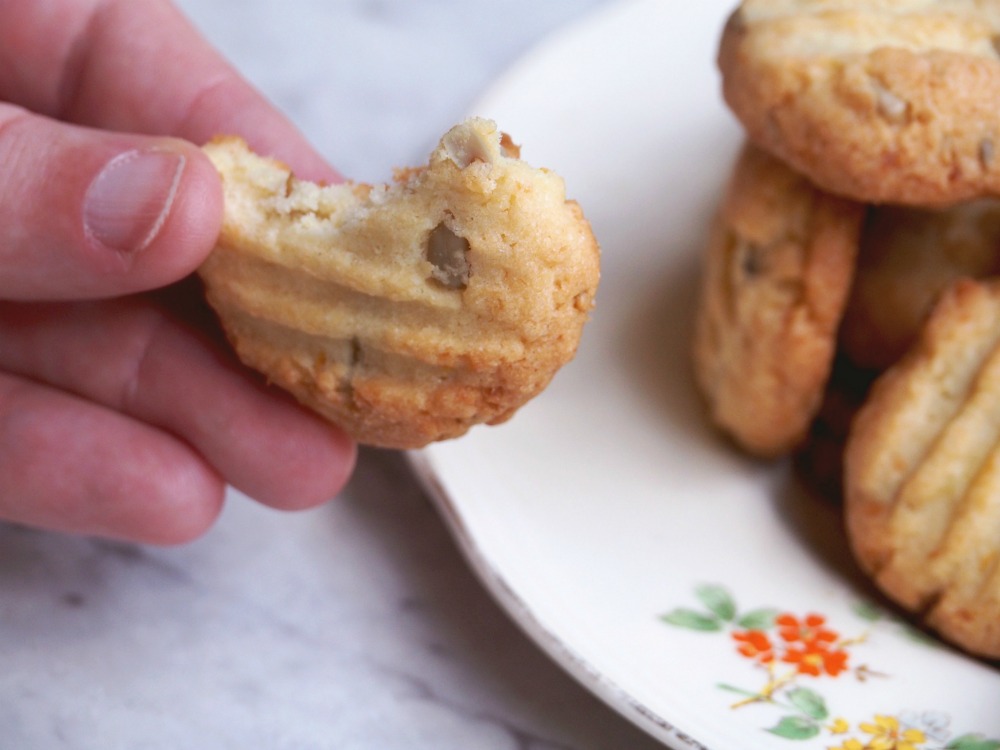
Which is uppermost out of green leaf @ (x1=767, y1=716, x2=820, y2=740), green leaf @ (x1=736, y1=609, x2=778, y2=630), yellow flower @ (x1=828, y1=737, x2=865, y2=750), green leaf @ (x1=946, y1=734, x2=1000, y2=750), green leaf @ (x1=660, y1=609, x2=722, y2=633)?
green leaf @ (x1=946, y1=734, x2=1000, y2=750)

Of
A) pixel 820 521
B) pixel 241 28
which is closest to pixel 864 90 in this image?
pixel 820 521

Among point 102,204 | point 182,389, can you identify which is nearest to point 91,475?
point 182,389

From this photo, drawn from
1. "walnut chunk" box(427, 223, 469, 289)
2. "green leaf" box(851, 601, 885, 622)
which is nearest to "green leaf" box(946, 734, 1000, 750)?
"green leaf" box(851, 601, 885, 622)

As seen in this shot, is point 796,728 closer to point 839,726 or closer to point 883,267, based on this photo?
point 839,726

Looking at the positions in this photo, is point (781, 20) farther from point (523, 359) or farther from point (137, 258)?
point (137, 258)

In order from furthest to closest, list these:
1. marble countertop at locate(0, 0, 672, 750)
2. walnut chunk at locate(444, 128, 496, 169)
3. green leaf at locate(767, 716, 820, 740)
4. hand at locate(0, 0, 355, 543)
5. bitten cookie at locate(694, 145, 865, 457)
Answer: bitten cookie at locate(694, 145, 865, 457), marble countertop at locate(0, 0, 672, 750), green leaf at locate(767, 716, 820, 740), hand at locate(0, 0, 355, 543), walnut chunk at locate(444, 128, 496, 169)

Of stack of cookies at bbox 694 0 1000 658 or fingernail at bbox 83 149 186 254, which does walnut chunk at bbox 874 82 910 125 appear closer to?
stack of cookies at bbox 694 0 1000 658
